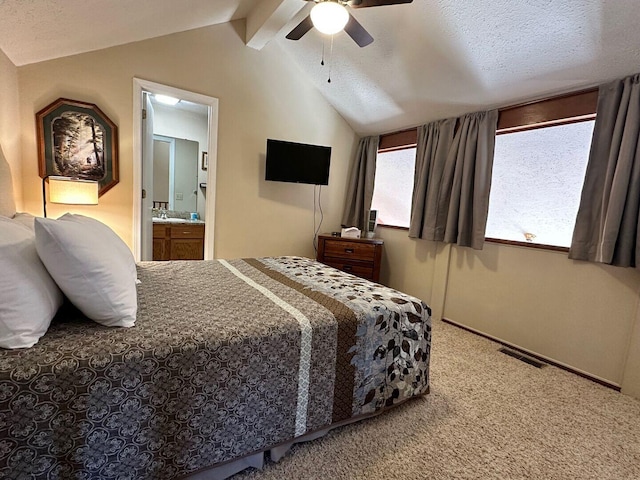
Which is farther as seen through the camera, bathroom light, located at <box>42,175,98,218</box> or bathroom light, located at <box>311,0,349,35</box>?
bathroom light, located at <box>42,175,98,218</box>

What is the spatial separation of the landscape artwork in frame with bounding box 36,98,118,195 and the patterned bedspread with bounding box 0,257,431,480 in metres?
1.63

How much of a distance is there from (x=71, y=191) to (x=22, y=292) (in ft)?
5.67

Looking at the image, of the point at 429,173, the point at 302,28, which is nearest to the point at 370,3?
the point at 302,28

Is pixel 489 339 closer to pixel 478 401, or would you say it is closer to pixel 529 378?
pixel 529 378

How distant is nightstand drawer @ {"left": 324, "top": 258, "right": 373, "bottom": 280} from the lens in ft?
11.9

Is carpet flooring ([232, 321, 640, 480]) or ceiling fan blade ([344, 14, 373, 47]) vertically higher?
ceiling fan blade ([344, 14, 373, 47])

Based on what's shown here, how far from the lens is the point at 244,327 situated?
1.22 metres

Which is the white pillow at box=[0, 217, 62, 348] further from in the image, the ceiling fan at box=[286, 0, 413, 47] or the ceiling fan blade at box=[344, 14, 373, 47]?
the ceiling fan blade at box=[344, 14, 373, 47]

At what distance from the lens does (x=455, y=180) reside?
2.93 meters

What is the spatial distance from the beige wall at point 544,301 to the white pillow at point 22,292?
3093 mm

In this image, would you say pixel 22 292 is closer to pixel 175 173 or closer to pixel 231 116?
pixel 231 116

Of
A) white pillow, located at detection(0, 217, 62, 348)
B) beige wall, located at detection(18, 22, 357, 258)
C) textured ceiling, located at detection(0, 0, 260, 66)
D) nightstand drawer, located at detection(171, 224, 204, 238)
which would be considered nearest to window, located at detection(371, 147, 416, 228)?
beige wall, located at detection(18, 22, 357, 258)

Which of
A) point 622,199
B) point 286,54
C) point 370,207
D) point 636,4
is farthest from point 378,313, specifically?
point 286,54

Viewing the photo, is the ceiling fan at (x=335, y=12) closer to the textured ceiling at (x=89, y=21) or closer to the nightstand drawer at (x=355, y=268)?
the textured ceiling at (x=89, y=21)
